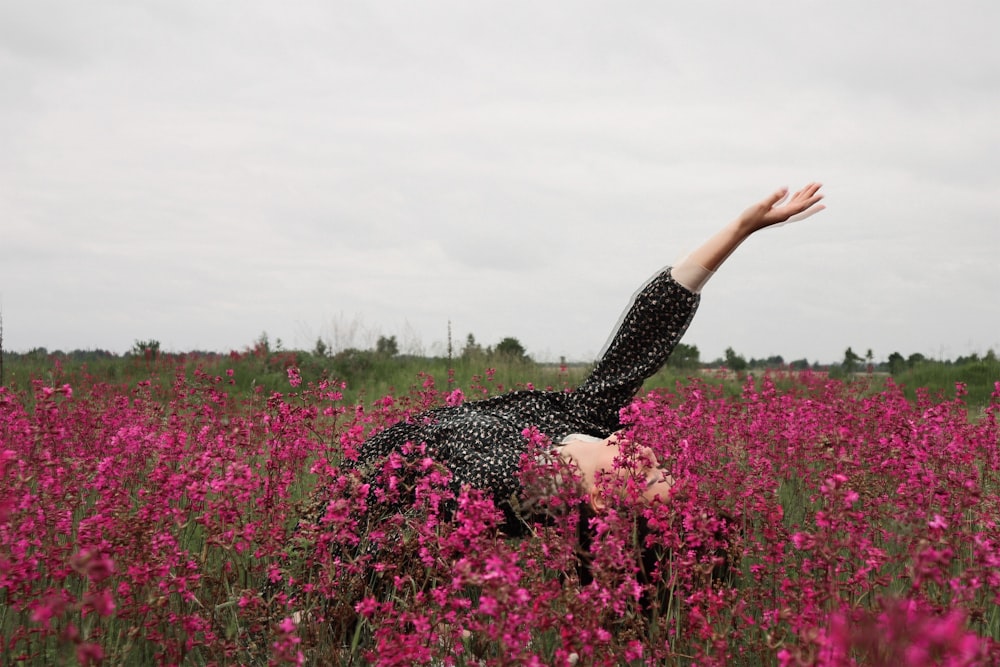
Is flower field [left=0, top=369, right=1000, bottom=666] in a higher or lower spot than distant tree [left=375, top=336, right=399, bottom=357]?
lower

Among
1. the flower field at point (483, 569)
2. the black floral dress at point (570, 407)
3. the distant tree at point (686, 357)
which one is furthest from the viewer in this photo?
the distant tree at point (686, 357)

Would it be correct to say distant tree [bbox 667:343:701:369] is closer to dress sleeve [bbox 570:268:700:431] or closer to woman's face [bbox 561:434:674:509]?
dress sleeve [bbox 570:268:700:431]

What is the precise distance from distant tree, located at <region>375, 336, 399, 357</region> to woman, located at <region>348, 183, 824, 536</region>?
12.1 metres

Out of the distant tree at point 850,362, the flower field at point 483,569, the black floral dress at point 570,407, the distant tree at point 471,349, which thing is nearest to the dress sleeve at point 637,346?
the black floral dress at point 570,407

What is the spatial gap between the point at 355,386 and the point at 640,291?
1091cm

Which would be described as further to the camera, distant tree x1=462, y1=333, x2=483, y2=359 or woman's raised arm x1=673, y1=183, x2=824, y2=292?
distant tree x1=462, y1=333, x2=483, y2=359

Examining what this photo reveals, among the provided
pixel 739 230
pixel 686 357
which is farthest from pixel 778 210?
pixel 686 357

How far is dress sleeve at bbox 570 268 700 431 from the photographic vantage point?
5102 millimetres

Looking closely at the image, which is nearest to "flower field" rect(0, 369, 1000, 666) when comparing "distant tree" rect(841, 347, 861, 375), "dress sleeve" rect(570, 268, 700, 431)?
"dress sleeve" rect(570, 268, 700, 431)

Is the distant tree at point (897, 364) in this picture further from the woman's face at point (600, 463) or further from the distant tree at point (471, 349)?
the woman's face at point (600, 463)

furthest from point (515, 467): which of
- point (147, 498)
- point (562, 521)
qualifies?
point (147, 498)

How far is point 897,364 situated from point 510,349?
912cm

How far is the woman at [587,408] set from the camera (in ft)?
13.8

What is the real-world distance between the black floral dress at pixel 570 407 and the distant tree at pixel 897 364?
1515 cm
